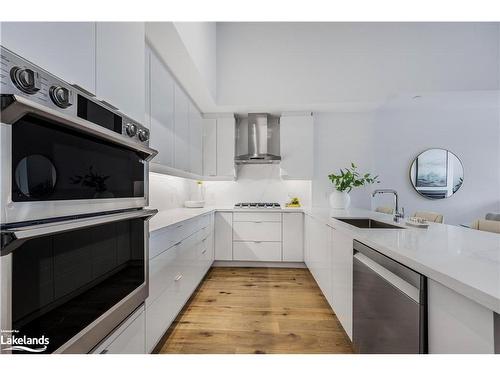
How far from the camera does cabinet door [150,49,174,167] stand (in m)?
2.07

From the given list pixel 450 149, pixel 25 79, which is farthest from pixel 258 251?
pixel 450 149

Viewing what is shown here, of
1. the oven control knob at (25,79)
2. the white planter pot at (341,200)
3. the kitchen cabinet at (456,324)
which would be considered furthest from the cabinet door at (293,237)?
the oven control knob at (25,79)

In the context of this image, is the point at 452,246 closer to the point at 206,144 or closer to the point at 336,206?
the point at 336,206

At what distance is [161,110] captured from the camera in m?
2.25

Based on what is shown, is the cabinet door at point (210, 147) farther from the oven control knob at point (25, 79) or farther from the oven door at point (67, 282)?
the oven control knob at point (25, 79)

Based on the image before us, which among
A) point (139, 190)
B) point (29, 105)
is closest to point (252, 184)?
point (139, 190)

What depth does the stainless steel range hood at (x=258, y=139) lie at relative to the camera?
3.93 m

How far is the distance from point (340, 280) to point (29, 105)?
196 centimetres

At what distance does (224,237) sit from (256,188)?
102 cm

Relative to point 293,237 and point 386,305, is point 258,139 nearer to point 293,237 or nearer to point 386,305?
point 293,237

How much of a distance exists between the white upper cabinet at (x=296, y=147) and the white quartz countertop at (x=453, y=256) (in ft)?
7.72

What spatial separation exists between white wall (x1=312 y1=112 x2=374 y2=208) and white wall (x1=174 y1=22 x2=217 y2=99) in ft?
5.61

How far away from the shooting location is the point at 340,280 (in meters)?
1.91

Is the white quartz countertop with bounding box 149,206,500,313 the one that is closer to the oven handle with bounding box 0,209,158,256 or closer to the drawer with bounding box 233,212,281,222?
the oven handle with bounding box 0,209,158,256
